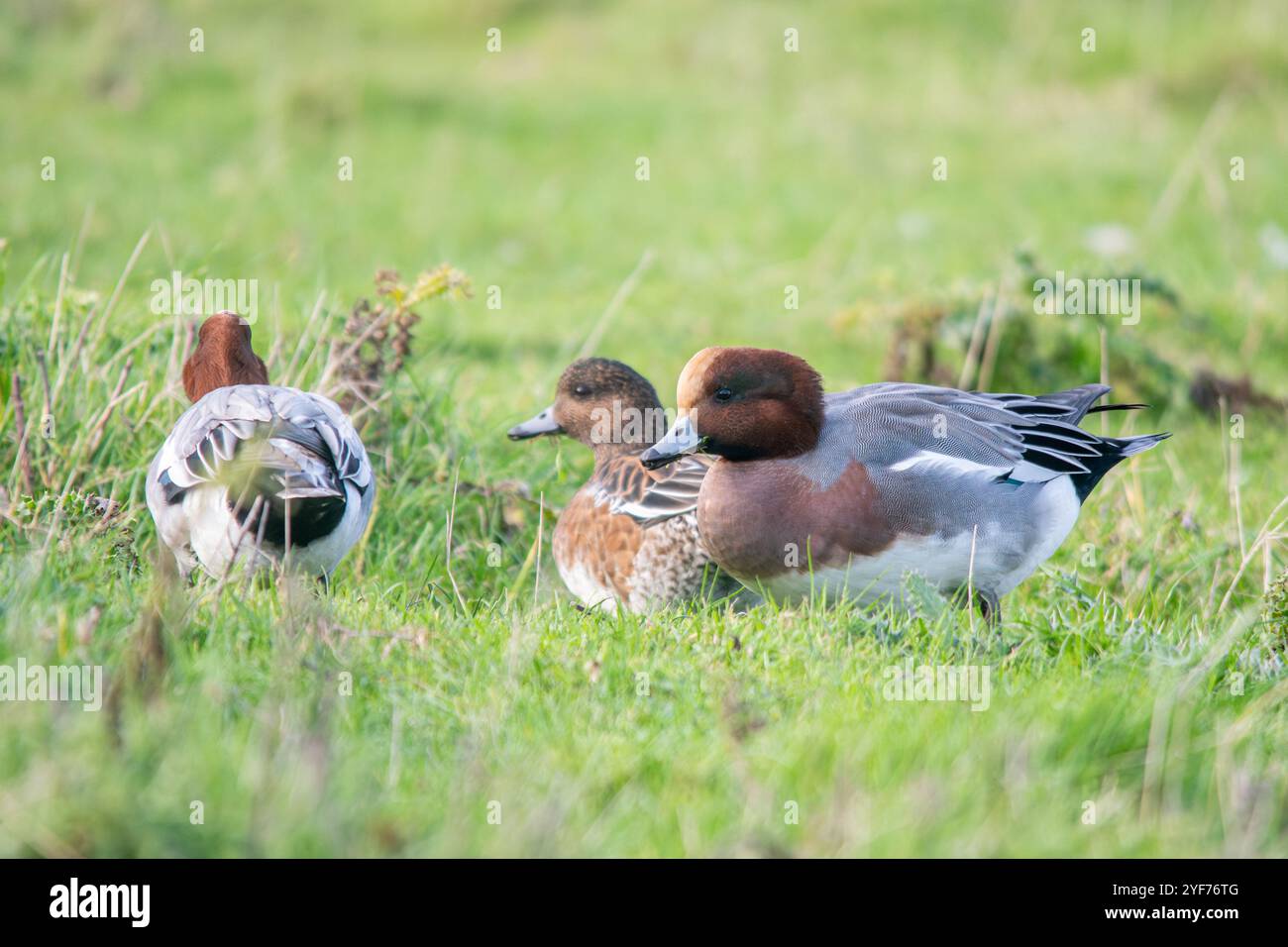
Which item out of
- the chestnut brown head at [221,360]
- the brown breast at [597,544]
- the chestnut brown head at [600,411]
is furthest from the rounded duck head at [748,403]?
the chestnut brown head at [221,360]

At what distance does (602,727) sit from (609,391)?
232 cm

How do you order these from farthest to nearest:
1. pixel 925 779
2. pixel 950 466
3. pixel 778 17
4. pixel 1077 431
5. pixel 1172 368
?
1. pixel 778 17
2. pixel 1172 368
3. pixel 1077 431
4. pixel 950 466
5. pixel 925 779

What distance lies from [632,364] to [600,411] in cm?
216

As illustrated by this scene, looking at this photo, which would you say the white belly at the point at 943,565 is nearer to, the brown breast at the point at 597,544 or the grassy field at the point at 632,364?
the grassy field at the point at 632,364

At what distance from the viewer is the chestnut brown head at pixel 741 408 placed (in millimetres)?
4324

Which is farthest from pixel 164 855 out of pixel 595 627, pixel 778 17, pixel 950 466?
pixel 778 17

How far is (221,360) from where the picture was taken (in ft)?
15.6

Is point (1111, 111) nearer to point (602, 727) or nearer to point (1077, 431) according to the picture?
point (1077, 431)

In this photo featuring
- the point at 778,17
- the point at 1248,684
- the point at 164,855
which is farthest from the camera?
the point at 778,17

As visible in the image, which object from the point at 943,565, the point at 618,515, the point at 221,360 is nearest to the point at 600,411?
the point at 618,515

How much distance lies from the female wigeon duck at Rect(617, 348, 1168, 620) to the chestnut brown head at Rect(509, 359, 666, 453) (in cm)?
99

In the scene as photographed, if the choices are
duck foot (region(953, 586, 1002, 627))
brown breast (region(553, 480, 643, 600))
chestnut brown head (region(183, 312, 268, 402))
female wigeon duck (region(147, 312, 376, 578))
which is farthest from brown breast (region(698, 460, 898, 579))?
chestnut brown head (region(183, 312, 268, 402))
